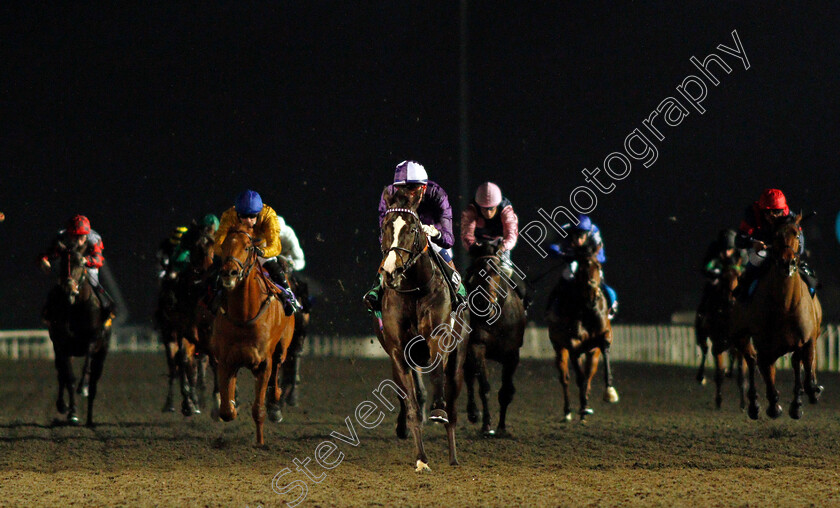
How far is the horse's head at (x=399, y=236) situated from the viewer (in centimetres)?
743

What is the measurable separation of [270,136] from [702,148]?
17054 millimetres

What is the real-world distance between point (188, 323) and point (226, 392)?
118 inches

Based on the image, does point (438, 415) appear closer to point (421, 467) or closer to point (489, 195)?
point (421, 467)

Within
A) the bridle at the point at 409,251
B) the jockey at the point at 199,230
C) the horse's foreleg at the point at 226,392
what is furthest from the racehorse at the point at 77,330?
the bridle at the point at 409,251

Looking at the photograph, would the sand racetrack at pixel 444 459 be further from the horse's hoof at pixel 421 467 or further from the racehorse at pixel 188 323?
the racehorse at pixel 188 323

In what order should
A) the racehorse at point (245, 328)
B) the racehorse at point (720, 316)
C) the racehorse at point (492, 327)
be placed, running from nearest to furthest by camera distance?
1. the racehorse at point (245, 328)
2. the racehorse at point (492, 327)
3. the racehorse at point (720, 316)

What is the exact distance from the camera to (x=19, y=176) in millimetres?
45812

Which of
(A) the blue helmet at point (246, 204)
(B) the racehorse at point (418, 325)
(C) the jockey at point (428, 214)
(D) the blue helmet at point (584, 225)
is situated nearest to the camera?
(B) the racehorse at point (418, 325)

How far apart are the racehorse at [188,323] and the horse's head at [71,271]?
1.20 m

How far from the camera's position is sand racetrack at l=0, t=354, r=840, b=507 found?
697cm

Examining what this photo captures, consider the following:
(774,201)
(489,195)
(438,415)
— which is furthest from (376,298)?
(774,201)

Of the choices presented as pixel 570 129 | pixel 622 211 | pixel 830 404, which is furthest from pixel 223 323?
pixel 622 211

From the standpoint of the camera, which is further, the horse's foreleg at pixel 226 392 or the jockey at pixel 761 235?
the jockey at pixel 761 235

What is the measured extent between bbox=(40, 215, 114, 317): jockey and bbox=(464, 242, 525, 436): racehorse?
4709mm
